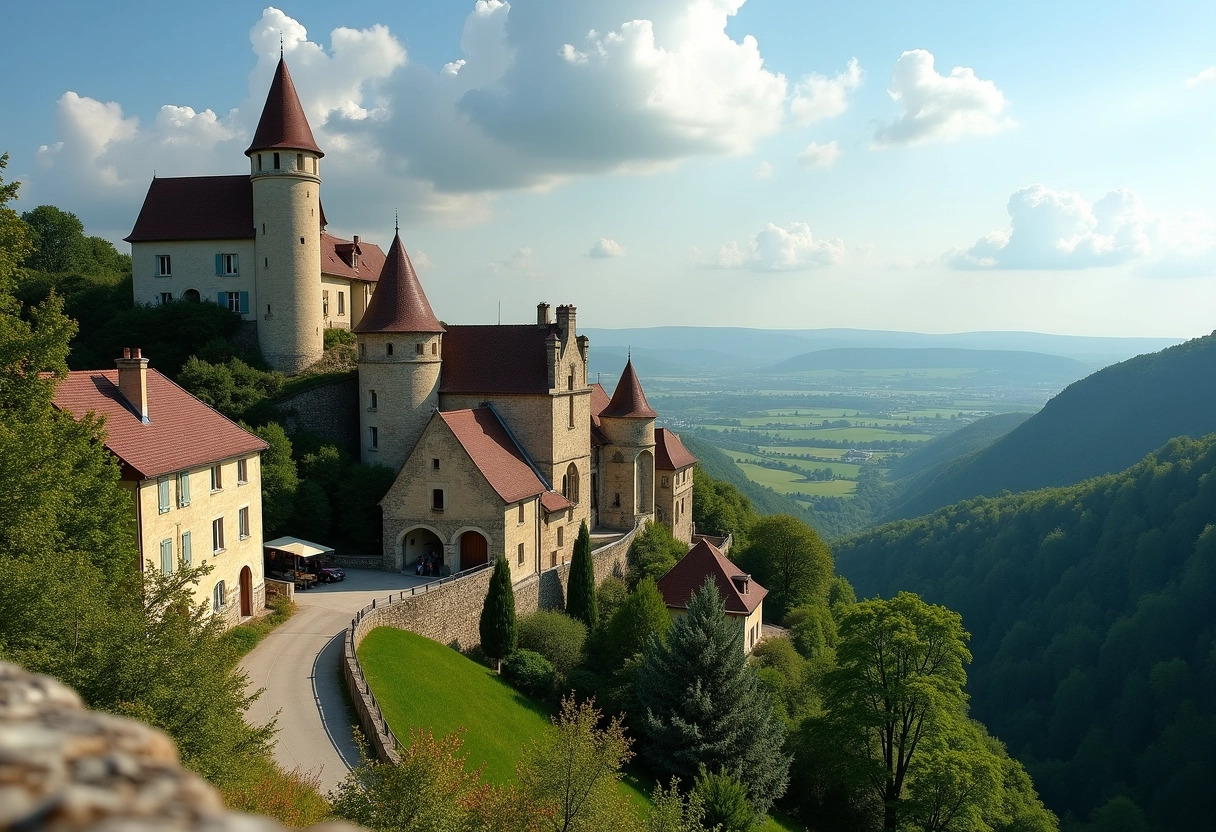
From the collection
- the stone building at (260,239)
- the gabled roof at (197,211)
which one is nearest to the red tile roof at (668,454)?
the stone building at (260,239)

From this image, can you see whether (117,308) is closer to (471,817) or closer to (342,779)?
(342,779)

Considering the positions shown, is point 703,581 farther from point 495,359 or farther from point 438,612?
point 495,359

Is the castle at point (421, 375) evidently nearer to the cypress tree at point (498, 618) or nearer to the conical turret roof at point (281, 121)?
the conical turret roof at point (281, 121)

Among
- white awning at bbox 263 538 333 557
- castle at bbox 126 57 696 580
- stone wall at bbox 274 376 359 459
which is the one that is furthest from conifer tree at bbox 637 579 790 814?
stone wall at bbox 274 376 359 459

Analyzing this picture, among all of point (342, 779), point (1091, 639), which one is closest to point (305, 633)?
point (342, 779)

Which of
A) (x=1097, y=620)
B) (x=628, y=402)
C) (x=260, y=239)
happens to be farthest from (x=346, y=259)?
(x=1097, y=620)

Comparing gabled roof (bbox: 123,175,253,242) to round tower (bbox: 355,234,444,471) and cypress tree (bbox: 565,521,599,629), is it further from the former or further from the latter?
cypress tree (bbox: 565,521,599,629)
